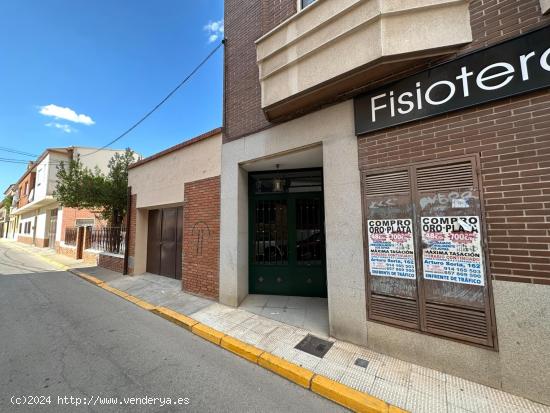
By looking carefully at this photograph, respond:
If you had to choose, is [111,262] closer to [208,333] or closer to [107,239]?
[107,239]

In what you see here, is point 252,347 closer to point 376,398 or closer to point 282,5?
point 376,398

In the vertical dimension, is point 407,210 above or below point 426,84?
below

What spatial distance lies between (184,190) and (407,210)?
229 inches

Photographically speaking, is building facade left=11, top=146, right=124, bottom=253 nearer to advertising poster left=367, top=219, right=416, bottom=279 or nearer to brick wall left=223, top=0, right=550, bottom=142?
brick wall left=223, top=0, right=550, bottom=142

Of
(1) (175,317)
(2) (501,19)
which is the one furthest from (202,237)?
(2) (501,19)

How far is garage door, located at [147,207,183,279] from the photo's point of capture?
788cm

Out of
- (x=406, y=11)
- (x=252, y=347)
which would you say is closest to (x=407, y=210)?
(x=406, y=11)

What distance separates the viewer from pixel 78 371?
310 centimetres

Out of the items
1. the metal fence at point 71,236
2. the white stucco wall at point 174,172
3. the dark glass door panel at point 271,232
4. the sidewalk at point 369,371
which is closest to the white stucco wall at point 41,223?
the metal fence at point 71,236

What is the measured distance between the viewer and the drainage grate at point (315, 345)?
350 cm

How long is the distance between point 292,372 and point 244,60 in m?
6.55

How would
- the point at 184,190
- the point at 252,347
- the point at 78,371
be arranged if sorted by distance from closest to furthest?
the point at 78,371 → the point at 252,347 → the point at 184,190

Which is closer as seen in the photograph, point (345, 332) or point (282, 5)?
point (345, 332)

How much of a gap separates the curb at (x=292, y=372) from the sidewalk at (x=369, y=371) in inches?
3.5
